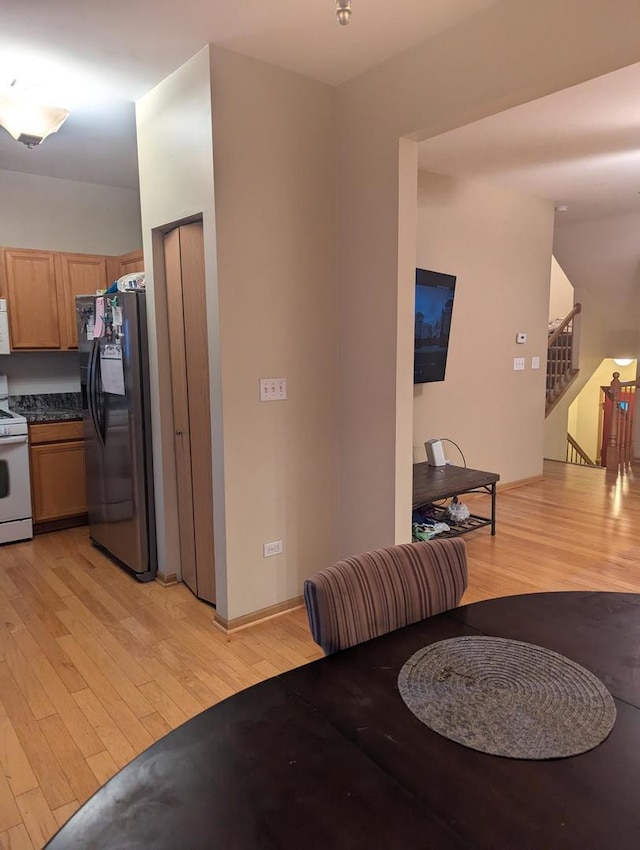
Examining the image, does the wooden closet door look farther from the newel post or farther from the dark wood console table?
the newel post

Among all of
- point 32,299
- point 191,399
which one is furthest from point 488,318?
point 32,299

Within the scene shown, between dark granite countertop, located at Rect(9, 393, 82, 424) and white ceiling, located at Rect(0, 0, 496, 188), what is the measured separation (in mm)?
2191

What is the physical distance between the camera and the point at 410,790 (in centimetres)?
88

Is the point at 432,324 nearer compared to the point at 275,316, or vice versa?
the point at 275,316

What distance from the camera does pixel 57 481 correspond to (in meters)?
4.42

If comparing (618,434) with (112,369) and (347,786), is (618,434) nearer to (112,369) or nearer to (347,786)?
(112,369)

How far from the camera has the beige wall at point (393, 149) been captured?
2.10 metres

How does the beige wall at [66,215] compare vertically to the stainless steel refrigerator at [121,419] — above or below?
above

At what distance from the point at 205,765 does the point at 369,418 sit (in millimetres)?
2258

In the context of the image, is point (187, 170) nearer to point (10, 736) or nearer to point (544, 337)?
point (10, 736)

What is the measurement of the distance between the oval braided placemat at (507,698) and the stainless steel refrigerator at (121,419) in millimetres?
2581

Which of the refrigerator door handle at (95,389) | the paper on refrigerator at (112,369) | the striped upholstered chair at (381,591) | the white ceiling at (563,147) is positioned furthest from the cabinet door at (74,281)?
the striped upholstered chair at (381,591)

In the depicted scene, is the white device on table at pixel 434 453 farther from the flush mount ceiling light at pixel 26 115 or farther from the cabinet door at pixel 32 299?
the flush mount ceiling light at pixel 26 115

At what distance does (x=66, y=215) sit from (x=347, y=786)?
5.10 meters
